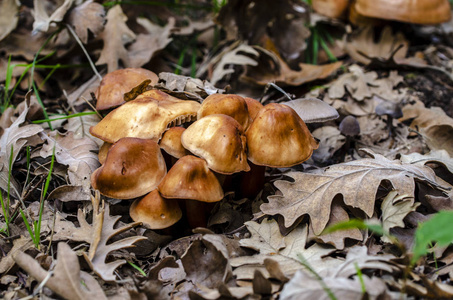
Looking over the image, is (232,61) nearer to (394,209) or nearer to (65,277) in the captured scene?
(394,209)

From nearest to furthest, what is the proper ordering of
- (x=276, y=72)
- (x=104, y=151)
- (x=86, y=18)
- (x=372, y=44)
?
(x=104, y=151), (x=86, y=18), (x=276, y=72), (x=372, y=44)

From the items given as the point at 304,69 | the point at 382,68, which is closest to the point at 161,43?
the point at 304,69

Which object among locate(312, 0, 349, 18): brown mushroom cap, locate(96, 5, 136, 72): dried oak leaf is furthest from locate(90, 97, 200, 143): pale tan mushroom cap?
locate(312, 0, 349, 18): brown mushroom cap

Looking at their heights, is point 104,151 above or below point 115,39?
below

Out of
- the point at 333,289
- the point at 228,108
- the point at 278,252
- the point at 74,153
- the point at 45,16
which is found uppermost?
the point at 45,16

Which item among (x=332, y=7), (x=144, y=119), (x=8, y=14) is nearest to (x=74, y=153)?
(x=144, y=119)

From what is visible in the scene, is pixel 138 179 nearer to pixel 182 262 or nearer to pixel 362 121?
pixel 182 262

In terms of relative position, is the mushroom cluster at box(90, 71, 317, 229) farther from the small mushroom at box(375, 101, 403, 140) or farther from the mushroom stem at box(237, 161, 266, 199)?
the small mushroom at box(375, 101, 403, 140)
